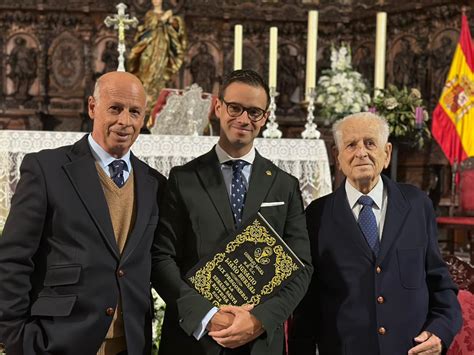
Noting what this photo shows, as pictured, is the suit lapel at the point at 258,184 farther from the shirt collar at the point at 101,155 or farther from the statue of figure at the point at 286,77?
the statue of figure at the point at 286,77

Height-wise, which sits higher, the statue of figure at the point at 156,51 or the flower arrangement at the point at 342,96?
the statue of figure at the point at 156,51

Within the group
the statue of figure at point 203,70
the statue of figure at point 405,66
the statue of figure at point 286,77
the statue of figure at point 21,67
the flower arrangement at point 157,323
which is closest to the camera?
the flower arrangement at point 157,323

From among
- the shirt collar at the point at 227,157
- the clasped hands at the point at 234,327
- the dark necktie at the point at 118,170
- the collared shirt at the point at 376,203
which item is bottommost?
the clasped hands at the point at 234,327

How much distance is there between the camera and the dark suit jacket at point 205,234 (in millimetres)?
1965

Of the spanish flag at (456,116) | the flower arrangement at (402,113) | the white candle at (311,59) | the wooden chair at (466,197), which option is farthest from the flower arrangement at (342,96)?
the spanish flag at (456,116)

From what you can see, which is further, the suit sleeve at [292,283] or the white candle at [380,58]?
the white candle at [380,58]

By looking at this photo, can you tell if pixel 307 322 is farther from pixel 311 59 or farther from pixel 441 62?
pixel 441 62

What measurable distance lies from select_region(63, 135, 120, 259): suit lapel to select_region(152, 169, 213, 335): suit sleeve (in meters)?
0.16

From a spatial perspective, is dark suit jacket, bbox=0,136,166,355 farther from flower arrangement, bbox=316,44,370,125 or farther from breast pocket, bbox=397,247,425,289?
flower arrangement, bbox=316,44,370,125

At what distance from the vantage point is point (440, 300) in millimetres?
2227

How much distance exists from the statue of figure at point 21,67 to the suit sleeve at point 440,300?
6.58 m

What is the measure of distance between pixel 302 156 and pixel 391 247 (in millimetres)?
2504

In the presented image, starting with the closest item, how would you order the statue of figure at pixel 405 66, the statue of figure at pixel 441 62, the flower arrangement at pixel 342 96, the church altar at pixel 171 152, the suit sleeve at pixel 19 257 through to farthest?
the suit sleeve at pixel 19 257, the church altar at pixel 171 152, the flower arrangement at pixel 342 96, the statue of figure at pixel 441 62, the statue of figure at pixel 405 66

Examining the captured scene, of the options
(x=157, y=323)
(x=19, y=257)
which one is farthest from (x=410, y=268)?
(x=157, y=323)
